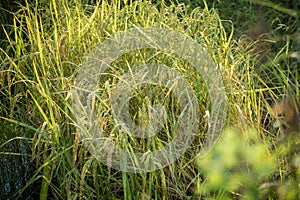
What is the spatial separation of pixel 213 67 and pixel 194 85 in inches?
4.6

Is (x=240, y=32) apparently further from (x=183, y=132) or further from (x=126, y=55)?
(x=183, y=132)

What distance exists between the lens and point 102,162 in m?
2.33

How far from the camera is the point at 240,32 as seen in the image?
171 inches

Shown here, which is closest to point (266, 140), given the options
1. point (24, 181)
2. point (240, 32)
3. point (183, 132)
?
point (183, 132)

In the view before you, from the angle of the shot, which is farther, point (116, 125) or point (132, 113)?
point (132, 113)

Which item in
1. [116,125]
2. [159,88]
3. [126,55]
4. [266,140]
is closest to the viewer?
[116,125]

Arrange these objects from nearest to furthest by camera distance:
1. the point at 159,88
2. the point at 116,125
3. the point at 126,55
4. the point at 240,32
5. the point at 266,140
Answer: the point at 116,125 → the point at 266,140 → the point at 159,88 → the point at 126,55 → the point at 240,32

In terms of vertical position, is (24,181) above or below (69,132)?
below

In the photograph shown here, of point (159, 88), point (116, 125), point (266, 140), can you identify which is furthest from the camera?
point (159, 88)

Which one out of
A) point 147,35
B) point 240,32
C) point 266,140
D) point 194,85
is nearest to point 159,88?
point 194,85

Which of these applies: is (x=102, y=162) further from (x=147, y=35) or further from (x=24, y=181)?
Result: (x=147, y=35)

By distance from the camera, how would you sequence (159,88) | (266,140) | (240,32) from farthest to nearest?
1. (240,32)
2. (159,88)
3. (266,140)

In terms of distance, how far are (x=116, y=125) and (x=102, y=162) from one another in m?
0.18

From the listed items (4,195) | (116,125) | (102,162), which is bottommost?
(4,195)
